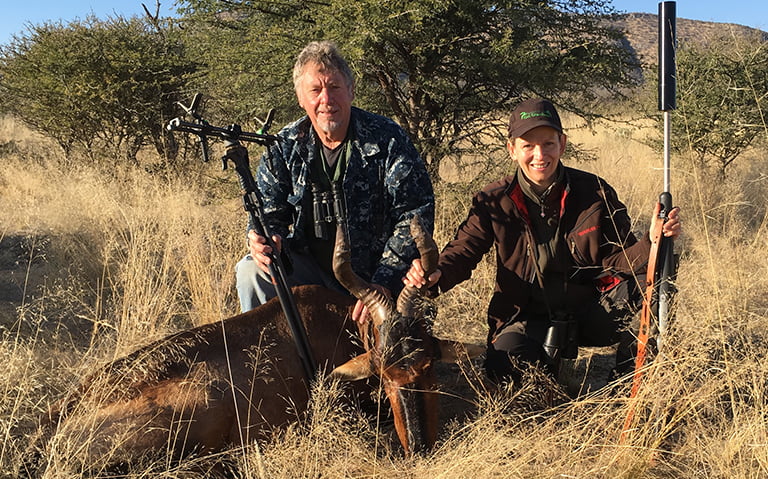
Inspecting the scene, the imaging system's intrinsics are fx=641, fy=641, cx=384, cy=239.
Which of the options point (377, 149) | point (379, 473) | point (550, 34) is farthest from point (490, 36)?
point (379, 473)

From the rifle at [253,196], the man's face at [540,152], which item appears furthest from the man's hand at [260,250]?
the man's face at [540,152]

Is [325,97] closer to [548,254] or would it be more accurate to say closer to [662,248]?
[548,254]

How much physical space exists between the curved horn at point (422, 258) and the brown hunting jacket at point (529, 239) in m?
0.45

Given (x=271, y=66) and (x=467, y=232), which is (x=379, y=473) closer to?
(x=467, y=232)

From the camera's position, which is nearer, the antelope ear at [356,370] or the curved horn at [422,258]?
the curved horn at [422,258]

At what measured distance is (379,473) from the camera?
2941mm

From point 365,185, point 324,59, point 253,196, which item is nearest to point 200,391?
point 253,196

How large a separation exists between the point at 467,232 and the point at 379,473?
1529 millimetres

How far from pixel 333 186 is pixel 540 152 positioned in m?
1.32

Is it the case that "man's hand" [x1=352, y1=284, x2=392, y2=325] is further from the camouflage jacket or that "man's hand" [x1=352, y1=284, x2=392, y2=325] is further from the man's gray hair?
the man's gray hair

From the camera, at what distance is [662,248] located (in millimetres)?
3242

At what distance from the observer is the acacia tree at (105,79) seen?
37.5ft

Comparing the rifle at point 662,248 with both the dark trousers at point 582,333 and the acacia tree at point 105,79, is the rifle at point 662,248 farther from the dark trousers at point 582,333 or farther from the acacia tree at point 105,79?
the acacia tree at point 105,79

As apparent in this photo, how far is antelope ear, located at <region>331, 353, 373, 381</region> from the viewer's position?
3145 millimetres
